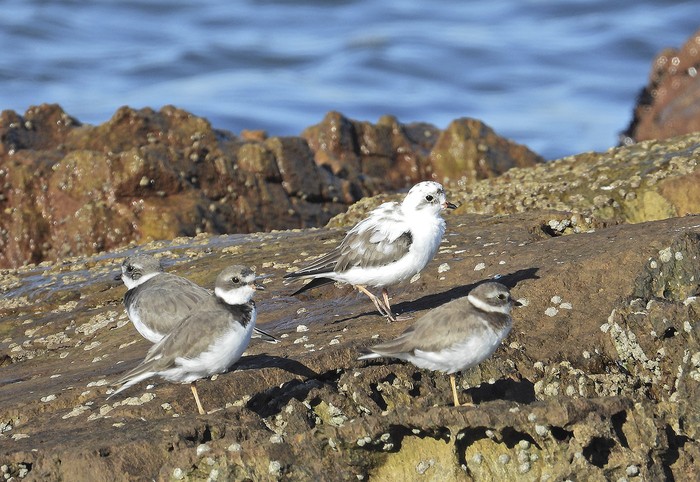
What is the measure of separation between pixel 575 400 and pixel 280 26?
3382cm

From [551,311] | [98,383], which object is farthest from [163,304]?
[551,311]

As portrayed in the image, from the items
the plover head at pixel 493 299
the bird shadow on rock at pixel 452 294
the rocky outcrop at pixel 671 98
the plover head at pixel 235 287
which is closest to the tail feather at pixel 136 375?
the plover head at pixel 235 287

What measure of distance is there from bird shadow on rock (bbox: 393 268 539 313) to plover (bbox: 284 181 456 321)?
0.66 feet

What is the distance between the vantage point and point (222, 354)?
739 centimetres

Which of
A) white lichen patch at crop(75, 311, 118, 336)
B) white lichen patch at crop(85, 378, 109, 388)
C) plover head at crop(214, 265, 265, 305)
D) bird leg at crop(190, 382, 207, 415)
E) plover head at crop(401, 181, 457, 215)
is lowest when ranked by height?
bird leg at crop(190, 382, 207, 415)

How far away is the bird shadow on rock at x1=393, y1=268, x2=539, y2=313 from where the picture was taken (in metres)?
8.81

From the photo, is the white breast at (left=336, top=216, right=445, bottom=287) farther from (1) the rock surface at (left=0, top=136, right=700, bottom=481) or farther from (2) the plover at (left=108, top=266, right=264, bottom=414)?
(2) the plover at (left=108, top=266, right=264, bottom=414)

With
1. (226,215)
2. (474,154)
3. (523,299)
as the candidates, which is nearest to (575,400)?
(523,299)

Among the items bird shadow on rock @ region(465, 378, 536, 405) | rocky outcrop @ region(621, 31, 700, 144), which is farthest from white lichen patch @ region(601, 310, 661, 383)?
rocky outcrop @ region(621, 31, 700, 144)

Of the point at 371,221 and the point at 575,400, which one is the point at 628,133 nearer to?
the point at 371,221

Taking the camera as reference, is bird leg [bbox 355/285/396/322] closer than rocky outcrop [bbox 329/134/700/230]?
Yes

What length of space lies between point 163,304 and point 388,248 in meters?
1.89

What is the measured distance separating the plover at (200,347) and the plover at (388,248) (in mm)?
1549

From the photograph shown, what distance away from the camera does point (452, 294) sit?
9.20 m
